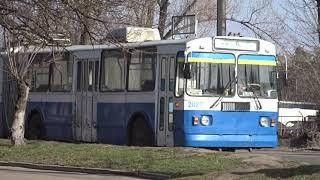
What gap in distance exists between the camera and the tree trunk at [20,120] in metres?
20.5

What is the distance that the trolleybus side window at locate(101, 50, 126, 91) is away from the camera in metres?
21.5

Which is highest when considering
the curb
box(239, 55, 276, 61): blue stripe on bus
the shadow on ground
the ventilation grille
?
box(239, 55, 276, 61): blue stripe on bus

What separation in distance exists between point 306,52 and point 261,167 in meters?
18.2

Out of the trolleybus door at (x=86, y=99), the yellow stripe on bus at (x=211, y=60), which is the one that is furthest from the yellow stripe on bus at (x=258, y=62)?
the trolleybus door at (x=86, y=99)

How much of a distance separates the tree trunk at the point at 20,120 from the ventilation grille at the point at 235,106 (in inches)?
235

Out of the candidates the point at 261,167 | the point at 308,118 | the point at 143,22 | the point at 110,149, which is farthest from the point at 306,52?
the point at 261,167

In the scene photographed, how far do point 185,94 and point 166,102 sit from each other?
84 centimetres

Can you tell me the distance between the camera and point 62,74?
23.9 metres

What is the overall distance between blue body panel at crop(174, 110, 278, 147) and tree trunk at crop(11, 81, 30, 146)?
15.4ft

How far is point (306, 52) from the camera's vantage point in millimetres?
32000

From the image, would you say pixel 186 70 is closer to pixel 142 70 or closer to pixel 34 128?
pixel 142 70

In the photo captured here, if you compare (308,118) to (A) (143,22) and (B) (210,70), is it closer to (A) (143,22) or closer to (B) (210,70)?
(A) (143,22)

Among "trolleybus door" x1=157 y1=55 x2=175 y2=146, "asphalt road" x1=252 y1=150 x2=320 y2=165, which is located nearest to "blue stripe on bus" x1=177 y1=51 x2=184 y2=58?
"trolleybus door" x1=157 y1=55 x2=175 y2=146

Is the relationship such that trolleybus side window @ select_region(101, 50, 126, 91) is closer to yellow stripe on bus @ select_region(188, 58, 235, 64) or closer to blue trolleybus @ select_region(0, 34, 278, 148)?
blue trolleybus @ select_region(0, 34, 278, 148)
